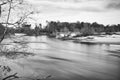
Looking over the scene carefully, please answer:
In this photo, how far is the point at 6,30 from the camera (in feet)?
19.7

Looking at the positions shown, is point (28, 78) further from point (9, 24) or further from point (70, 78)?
point (9, 24)

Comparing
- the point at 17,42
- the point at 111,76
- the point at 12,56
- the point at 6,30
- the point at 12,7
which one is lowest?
the point at 111,76

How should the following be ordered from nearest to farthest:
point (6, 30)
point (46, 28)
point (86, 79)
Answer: point (6, 30) → point (86, 79) → point (46, 28)

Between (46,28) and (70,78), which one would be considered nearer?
(70,78)

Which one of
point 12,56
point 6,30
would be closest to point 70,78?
point 12,56

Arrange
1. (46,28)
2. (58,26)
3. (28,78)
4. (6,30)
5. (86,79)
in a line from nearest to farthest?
(6,30) < (28,78) < (86,79) < (46,28) < (58,26)

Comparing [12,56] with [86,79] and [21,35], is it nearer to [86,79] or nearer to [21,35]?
[21,35]

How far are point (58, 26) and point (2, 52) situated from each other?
510 ft

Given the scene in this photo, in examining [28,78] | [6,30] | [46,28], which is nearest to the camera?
[6,30]

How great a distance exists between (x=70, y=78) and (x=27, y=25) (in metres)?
9.73

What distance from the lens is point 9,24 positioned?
6.12m

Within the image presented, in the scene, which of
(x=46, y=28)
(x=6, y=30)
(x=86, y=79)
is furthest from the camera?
(x=46, y=28)

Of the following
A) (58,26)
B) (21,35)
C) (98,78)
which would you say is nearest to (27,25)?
(21,35)

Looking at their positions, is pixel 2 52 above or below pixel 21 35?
below
